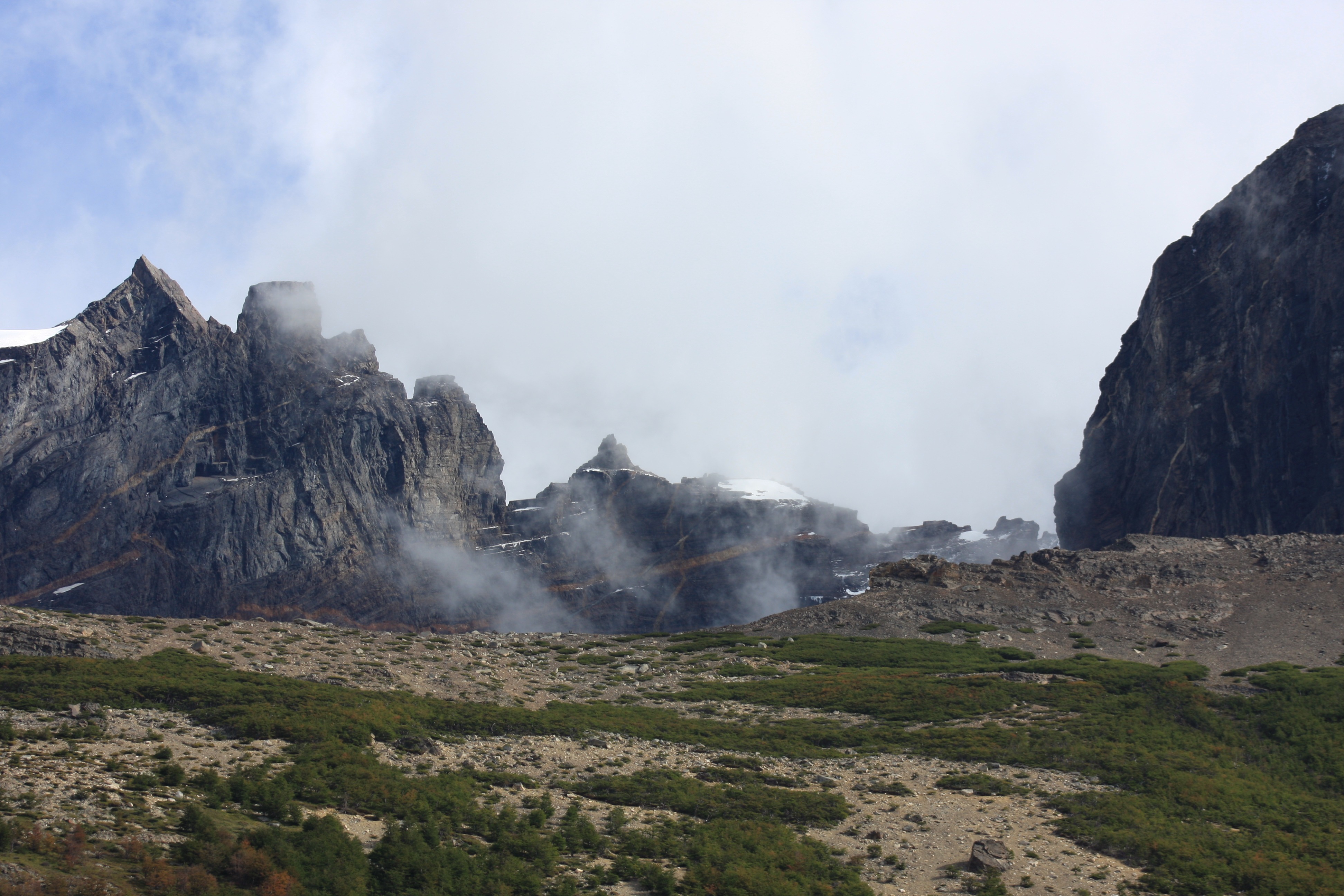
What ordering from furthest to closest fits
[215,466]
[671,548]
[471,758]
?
[671,548], [215,466], [471,758]

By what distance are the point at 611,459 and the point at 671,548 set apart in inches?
954

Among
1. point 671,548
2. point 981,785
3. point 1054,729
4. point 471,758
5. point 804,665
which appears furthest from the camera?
point 671,548

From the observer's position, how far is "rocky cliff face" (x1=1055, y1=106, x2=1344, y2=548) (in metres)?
99.4

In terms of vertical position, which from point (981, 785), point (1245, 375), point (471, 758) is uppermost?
point (1245, 375)

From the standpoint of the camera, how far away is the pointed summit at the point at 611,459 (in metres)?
194

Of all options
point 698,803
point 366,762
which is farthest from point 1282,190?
point 366,762

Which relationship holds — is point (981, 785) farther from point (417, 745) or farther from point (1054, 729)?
point (417, 745)

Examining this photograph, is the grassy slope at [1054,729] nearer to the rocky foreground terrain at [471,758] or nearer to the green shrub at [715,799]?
the green shrub at [715,799]

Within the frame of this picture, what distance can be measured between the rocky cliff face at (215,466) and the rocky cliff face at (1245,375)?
111m

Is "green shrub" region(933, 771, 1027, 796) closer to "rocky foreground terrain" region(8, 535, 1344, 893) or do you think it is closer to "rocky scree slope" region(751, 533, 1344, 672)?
"rocky foreground terrain" region(8, 535, 1344, 893)

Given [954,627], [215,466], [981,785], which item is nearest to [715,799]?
[981,785]

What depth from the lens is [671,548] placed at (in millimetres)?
184500

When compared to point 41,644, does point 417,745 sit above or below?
below

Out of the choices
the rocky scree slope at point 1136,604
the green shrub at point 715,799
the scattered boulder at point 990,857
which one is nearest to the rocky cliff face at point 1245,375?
the rocky scree slope at point 1136,604
